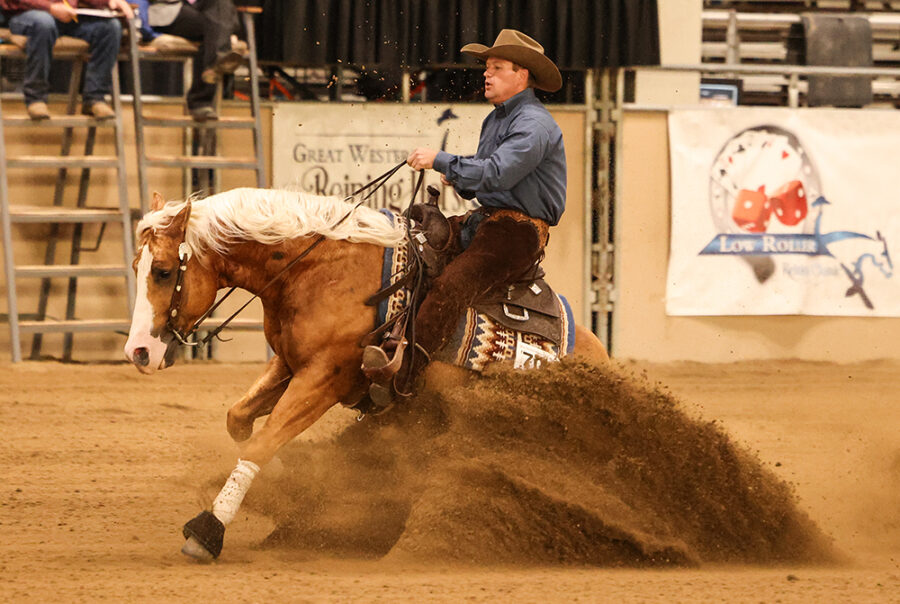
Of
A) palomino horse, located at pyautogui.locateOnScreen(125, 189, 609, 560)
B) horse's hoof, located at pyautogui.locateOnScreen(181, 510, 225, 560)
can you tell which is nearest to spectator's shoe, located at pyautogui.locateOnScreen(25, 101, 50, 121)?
palomino horse, located at pyautogui.locateOnScreen(125, 189, 609, 560)

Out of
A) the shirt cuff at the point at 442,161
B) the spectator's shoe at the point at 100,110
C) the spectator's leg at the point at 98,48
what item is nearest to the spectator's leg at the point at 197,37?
the spectator's leg at the point at 98,48

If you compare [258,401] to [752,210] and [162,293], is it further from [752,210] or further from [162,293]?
[752,210]

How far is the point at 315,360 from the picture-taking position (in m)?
4.24

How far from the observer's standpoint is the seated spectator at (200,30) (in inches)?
310

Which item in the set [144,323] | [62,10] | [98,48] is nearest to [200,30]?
[98,48]

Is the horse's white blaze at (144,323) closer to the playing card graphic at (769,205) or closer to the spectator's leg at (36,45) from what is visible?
the spectator's leg at (36,45)

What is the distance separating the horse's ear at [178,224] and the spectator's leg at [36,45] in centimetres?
393

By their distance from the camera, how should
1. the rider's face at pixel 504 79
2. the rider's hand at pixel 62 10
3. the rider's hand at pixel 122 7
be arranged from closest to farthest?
the rider's face at pixel 504 79 → the rider's hand at pixel 62 10 → the rider's hand at pixel 122 7

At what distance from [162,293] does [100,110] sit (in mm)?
3933

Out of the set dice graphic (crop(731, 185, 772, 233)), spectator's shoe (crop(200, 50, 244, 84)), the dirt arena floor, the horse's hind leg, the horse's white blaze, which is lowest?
the dirt arena floor

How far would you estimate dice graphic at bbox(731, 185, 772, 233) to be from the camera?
8.92 meters

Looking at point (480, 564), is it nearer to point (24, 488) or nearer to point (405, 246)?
point (405, 246)

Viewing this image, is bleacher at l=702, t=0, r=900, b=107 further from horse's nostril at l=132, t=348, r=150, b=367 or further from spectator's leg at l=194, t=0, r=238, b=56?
horse's nostril at l=132, t=348, r=150, b=367

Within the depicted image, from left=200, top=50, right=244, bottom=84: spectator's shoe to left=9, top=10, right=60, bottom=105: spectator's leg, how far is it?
101cm
